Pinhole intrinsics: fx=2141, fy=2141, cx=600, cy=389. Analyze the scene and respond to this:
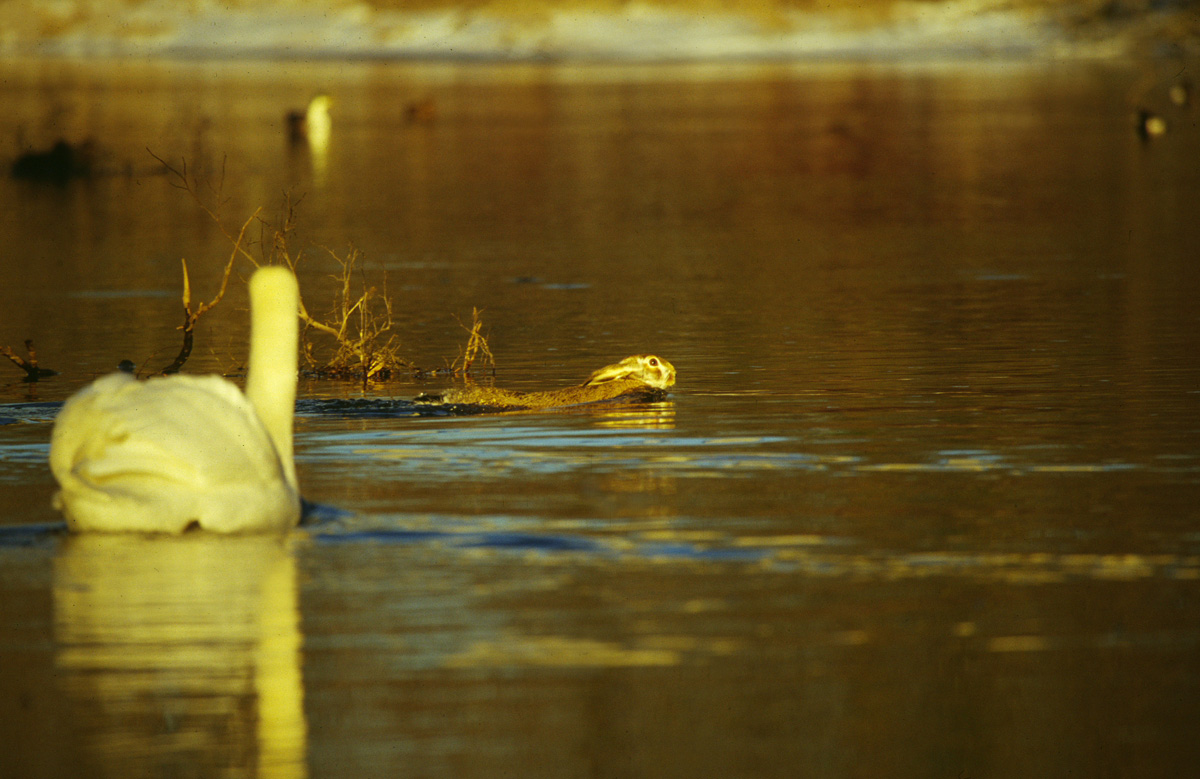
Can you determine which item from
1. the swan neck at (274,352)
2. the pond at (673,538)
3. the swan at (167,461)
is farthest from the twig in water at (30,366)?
the swan at (167,461)

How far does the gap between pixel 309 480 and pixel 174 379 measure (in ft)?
6.42

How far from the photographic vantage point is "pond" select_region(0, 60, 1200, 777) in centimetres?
793

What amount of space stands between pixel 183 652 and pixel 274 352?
3.12 meters

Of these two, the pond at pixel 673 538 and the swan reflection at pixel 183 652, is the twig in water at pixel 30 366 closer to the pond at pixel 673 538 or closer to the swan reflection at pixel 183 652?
the pond at pixel 673 538

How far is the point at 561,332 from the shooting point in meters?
21.1

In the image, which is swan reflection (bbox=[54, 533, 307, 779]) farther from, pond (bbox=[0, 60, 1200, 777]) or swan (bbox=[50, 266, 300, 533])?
swan (bbox=[50, 266, 300, 533])

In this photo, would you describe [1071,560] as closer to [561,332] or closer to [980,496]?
[980,496]

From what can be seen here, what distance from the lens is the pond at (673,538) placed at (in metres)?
7.93

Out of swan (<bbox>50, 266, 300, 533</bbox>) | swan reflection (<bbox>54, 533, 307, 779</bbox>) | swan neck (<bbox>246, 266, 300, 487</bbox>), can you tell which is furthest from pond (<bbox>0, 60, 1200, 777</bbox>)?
swan neck (<bbox>246, 266, 300, 487</bbox>)

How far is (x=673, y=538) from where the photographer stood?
35.8 ft

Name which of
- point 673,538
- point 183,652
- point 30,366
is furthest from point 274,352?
point 30,366

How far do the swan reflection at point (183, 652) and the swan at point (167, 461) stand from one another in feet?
0.54

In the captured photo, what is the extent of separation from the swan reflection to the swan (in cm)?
16

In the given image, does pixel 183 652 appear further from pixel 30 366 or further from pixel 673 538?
pixel 30 366
